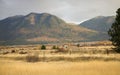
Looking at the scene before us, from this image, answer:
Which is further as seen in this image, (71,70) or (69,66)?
(69,66)

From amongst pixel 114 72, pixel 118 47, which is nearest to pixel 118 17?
pixel 118 47

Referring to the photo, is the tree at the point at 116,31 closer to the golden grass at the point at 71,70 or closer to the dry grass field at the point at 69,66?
the dry grass field at the point at 69,66

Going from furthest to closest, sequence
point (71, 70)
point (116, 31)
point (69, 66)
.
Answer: point (116, 31), point (69, 66), point (71, 70)

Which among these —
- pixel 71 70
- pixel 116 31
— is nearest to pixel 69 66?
pixel 71 70

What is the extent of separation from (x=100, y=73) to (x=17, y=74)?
5.44 m

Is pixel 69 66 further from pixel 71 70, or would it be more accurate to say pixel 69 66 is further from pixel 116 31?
pixel 116 31

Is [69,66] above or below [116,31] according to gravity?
below

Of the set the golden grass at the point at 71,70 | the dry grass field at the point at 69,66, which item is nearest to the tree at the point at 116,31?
the dry grass field at the point at 69,66

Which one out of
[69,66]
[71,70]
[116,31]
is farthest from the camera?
[116,31]

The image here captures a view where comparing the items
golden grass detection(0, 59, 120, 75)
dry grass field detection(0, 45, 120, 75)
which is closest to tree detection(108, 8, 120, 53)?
dry grass field detection(0, 45, 120, 75)

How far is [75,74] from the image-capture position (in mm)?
14914

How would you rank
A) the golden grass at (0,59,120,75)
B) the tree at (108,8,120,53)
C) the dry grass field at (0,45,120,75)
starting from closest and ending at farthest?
the golden grass at (0,59,120,75)
the dry grass field at (0,45,120,75)
the tree at (108,8,120,53)

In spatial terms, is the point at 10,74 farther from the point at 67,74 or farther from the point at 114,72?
the point at 114,72

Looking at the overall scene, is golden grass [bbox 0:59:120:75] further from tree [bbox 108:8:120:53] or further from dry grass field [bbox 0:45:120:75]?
tree [bbox 108:8:120:53]
